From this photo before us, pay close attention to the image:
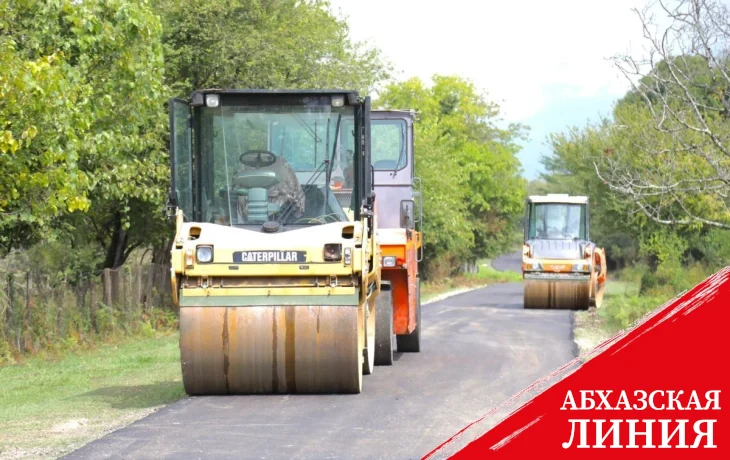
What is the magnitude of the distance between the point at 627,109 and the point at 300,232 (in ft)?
127

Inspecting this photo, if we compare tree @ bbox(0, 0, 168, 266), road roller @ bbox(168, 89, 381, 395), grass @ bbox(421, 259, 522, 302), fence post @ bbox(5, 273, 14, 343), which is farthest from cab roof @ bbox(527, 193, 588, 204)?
road roller @ bbox(168, 89, 381, 395)

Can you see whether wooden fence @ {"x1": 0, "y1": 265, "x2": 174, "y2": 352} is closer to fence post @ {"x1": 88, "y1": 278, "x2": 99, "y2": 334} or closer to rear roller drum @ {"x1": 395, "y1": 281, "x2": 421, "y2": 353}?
fence post @ {"x1": 88, "y1": 278, "x2": 99, "y2": 334}

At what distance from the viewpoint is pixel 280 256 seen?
11.9 metres

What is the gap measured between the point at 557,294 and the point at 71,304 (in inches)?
596

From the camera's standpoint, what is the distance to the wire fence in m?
19.8

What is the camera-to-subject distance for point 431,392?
12.9 meters

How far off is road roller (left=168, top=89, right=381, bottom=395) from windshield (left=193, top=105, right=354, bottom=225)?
0.01m

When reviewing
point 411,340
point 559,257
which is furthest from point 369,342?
point 559,257

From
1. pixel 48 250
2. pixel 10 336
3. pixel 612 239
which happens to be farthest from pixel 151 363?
pixel 612 239

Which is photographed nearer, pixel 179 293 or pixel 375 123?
pixel 179 293

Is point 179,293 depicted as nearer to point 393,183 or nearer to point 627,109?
point 393,183

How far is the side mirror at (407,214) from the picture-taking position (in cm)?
1650

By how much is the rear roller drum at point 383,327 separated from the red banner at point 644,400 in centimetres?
1320

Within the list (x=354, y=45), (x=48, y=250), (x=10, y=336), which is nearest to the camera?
(x=10, y=336)
